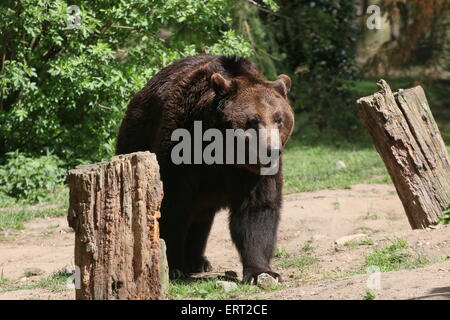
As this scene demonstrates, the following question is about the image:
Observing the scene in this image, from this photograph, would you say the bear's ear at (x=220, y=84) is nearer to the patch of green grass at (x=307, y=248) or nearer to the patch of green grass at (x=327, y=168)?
the patch of green grass at (x=307, y=248)

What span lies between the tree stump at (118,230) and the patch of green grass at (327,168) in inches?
272

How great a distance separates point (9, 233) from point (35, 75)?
2.62 meters

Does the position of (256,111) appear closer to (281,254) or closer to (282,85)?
(282,85)

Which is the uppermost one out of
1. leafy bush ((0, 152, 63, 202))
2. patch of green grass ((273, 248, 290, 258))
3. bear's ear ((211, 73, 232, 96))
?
bear's ear ((211, 73, 232, 96))

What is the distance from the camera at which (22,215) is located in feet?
35.1

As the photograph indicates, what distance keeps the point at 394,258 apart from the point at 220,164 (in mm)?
1745

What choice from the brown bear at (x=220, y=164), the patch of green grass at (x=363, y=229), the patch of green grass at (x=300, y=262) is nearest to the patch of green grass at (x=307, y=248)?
the patch of green grass at (x=300, y=262)

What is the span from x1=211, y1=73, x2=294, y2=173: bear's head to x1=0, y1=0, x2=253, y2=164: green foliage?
460cm

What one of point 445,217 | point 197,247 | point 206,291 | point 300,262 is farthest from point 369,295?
point 197,247

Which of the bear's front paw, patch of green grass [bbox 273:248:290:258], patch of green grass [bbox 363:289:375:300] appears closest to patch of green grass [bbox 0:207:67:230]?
patch of green grass [bbox 273:248:290:258]

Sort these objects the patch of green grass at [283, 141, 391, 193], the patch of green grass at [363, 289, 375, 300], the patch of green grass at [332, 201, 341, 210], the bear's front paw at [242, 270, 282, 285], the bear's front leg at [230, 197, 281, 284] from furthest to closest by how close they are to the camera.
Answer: the patch of green grass at [283, 141, 391, 193] < the patch of green grass at [332, 201, 341, 210] < the bear's front leg at [230, 197, 281, 284] < the bear's front paw at [242, 270, 282, 285] < the patch of green grass at [363, 289, 375, 300]

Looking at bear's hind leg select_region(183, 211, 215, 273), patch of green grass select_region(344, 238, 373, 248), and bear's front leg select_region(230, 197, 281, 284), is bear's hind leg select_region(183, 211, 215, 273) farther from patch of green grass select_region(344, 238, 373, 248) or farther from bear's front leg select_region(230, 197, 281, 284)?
patch of green grass select_region(344, 238, 373, 248)

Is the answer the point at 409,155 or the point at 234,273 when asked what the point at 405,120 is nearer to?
the point at 409,155

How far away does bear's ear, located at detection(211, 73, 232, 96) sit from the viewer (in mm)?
7164
